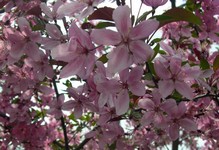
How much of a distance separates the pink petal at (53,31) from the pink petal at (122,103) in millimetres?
398

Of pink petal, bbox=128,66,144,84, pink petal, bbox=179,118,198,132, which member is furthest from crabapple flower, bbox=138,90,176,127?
pink petal, bbox=128,66,144,84

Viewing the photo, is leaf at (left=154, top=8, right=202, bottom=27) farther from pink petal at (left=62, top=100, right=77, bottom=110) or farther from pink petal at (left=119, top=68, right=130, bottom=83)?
pink petal at (left=62, top=100, right=77, bottom=110)

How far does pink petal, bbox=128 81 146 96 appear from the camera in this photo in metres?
1.41

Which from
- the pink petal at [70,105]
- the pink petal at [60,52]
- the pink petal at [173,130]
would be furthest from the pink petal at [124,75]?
the pink petal at [70,105]

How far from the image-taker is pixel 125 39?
121cm

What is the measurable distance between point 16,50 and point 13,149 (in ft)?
5.73

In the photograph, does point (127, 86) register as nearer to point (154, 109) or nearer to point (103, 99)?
point (103, 99)

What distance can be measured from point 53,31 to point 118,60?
1.61ft

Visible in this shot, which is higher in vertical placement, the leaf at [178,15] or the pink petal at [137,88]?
the leaf at [178,15]

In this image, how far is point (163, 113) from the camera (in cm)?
169

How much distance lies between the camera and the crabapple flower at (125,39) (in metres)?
1.17

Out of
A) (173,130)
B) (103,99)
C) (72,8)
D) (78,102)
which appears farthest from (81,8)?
(173,130)

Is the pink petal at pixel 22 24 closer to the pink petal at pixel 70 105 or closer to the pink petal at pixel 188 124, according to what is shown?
the pink petal at pixel 70 105

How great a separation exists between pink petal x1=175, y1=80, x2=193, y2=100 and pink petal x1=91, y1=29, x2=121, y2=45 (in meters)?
0.41
